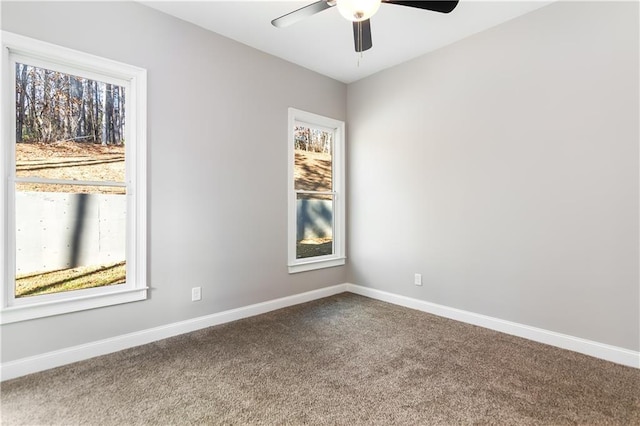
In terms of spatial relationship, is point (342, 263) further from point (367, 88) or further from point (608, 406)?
point (608, 406)

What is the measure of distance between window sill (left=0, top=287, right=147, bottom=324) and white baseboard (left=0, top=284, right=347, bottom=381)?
276mm

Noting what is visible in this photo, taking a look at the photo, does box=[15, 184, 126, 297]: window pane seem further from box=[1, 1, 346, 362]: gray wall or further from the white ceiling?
the white ceiling

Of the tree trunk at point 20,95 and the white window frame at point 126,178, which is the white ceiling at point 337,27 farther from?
the tree trunk at point 20,95

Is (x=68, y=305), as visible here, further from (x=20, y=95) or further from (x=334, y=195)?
(x=334, y=195)

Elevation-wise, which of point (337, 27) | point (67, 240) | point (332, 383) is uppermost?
point (337, 27)

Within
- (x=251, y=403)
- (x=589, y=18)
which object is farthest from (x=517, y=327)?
(x=589, y=18)

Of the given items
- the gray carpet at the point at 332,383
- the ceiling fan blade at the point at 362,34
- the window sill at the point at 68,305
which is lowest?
the gray carpet at the point at 332,383

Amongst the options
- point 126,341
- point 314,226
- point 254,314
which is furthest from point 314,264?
point 126,341

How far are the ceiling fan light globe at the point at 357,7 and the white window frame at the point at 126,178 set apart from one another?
70.0 inches

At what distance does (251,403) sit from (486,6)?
3.44 metres

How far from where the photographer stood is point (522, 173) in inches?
110

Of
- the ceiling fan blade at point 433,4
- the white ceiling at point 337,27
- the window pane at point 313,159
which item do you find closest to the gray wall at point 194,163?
the white ceiling at point 337,27

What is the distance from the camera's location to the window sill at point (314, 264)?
373 cm

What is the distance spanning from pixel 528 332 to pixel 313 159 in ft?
9.46
